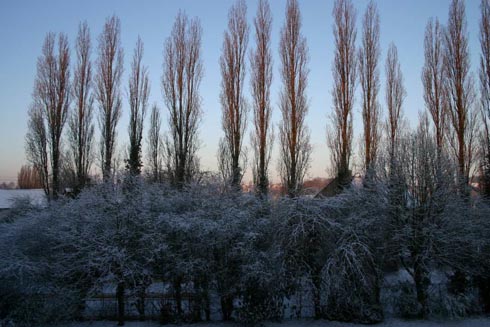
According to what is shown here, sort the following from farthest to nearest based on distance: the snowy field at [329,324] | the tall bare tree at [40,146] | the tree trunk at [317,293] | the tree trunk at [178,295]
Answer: the tall bare tree at [40,146] → the tree trunk at [178,295] → the tree trunk at [317,293] → the snowy field at [329,324]

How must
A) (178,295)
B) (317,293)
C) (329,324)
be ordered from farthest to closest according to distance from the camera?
(178,295) < (317,293) < (329,324)

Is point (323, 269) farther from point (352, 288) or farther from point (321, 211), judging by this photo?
point (321, 211)

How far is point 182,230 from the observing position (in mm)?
9641

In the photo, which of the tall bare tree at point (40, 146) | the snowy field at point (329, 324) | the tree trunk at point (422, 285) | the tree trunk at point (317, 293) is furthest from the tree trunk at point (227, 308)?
the tall bare tree at point (40, 146)

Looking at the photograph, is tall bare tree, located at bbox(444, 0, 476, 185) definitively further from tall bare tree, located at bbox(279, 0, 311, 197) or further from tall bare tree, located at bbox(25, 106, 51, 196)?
tall bare tree, located at bbox(25, 106, 51, 196)

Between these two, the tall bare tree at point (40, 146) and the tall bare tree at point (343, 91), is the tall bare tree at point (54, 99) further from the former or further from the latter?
the tall bare tree at point (343, 91)

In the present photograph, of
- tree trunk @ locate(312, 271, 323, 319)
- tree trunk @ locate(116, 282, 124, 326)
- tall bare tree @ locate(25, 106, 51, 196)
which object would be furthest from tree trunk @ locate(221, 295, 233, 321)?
tall bare tree @ locate(25, 106, 51, 196)

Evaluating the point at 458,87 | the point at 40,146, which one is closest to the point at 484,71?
the point at 458,87

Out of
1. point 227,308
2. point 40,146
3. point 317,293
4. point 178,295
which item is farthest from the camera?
point 40,146

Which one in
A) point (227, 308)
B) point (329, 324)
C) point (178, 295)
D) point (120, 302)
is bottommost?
point (329, 324)

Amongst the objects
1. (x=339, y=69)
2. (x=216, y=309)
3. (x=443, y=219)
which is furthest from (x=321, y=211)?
(x=339, y=69)

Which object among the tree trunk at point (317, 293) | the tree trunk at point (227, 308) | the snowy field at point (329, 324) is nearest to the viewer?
the snowy field at point (329, 324)

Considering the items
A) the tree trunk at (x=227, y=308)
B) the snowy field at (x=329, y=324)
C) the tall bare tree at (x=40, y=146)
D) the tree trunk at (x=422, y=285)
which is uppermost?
the tall bare tree at (x=40, y=146)

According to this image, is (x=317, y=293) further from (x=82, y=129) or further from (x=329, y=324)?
(x=82, y=129)
